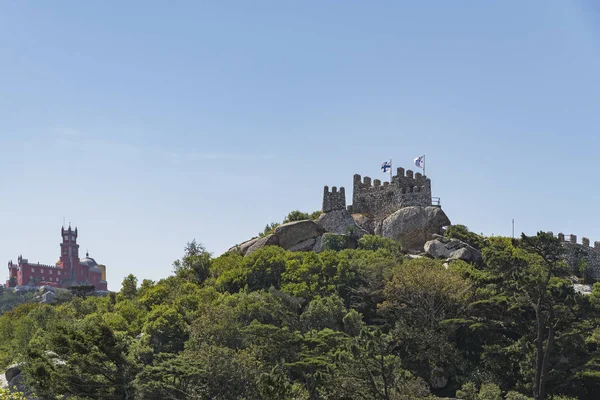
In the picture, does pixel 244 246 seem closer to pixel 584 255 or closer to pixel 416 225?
pixel 416 225

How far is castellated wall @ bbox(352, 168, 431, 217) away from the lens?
79062mm

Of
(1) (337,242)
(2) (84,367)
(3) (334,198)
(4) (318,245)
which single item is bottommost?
(2) (84,367)

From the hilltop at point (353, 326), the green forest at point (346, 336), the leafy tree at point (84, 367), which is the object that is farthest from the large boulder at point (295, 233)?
the leafy tree at point (84, 367)

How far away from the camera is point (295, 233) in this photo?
80.5 metres

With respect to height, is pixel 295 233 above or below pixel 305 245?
above

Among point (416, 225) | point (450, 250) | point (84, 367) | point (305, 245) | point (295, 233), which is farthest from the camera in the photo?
point (295, 233)

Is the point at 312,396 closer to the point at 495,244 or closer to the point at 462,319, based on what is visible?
the point at 462,319

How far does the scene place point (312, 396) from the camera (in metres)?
44.1

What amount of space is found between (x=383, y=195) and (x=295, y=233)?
975 centimetres

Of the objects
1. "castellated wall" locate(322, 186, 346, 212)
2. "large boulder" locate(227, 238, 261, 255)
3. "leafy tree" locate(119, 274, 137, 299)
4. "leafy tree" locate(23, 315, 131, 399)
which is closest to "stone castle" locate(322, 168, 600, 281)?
"castellated wall" locate(322, 186, 346, 212)

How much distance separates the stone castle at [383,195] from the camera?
79125mm

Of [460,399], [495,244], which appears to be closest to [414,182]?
[495,244]

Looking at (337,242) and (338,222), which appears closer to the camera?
(337,242)

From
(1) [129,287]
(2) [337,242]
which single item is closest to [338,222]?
(2) [337,242]
